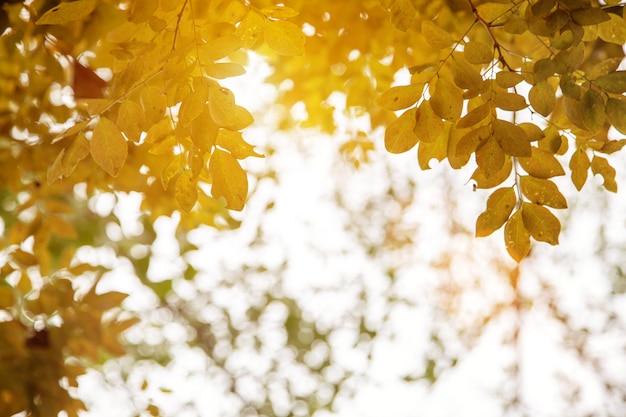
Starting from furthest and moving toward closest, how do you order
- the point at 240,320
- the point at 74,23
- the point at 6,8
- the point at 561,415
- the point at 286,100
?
the point at 240,320
the point at 561,415
the point at 286,100
the point at 74,23
the point at 6,8

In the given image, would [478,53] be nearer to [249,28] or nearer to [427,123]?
[427,123]

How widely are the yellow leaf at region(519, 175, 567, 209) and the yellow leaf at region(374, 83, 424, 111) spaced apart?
257 millimetres

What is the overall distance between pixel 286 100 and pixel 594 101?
55.9 inches

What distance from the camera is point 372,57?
1895 mm

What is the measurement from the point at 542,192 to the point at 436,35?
1.14 feet

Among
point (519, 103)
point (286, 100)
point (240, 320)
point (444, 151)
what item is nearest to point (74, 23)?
point (286, 100)

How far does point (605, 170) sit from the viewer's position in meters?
1.15

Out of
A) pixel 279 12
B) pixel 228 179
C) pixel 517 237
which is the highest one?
pixel 279 12

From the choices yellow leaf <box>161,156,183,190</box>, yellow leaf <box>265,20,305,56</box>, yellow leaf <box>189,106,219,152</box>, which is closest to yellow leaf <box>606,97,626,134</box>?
yellow leaf <box>265,20,305,56</box>

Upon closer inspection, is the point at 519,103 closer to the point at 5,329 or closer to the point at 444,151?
the point at 444,151

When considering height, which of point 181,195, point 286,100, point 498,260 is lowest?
point 498,260

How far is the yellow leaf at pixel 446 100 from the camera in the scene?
100cm

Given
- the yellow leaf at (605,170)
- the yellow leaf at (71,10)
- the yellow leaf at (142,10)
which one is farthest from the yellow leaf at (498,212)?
the yellow leaf at (71,10)

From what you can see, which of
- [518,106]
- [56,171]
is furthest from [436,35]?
[56,171]
